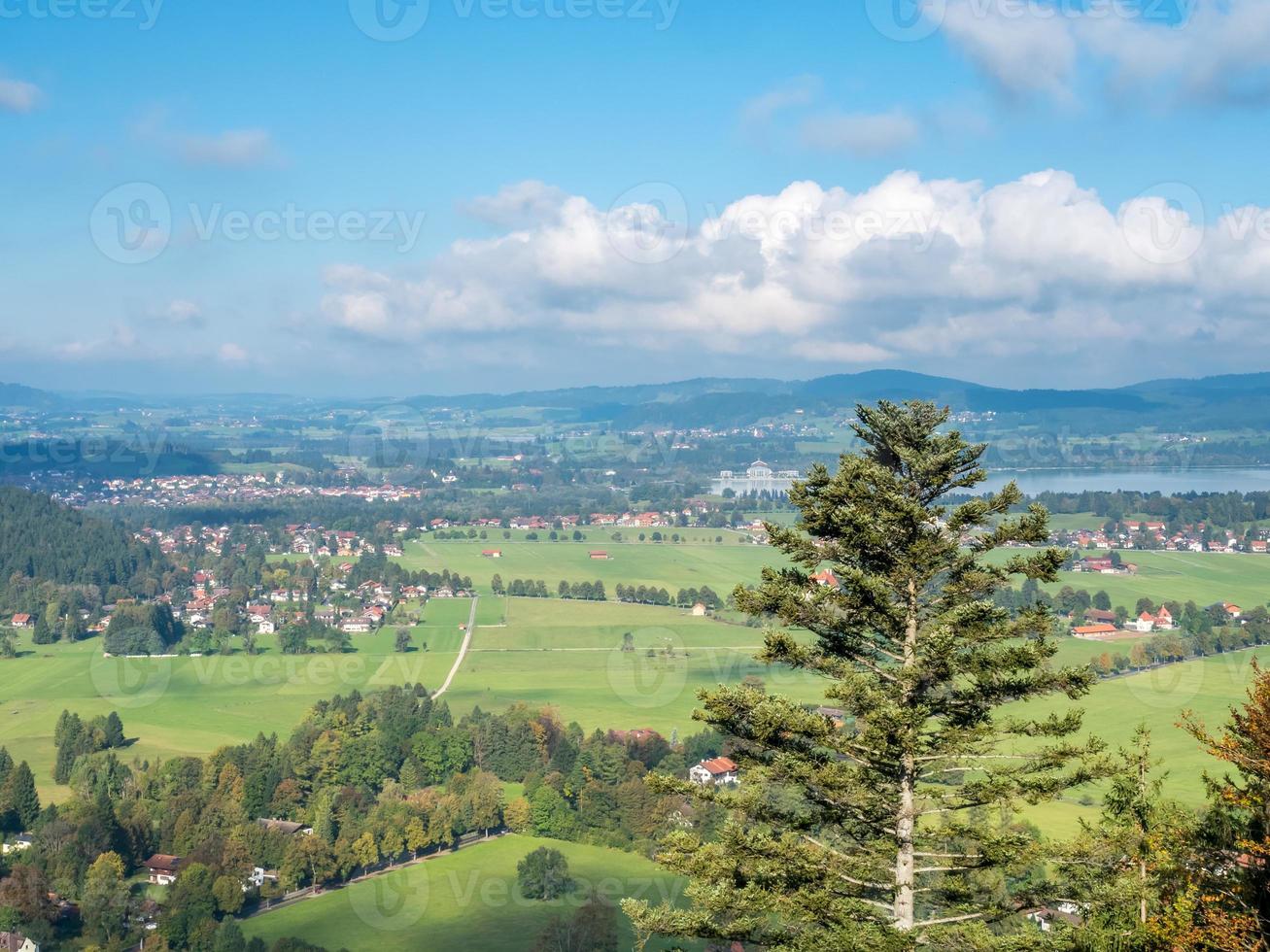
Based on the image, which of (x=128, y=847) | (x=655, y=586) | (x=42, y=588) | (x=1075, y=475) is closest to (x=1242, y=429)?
(x=1075, y=475)

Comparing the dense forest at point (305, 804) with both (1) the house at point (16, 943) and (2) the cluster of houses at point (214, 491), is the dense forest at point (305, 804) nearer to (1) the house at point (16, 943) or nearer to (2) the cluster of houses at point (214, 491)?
(1) the house at point (16, 943)

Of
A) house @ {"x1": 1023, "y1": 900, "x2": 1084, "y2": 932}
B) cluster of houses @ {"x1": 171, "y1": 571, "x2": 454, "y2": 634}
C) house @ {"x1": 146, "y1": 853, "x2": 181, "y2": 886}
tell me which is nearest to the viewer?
house @ {"x1": 1023, "y1": 900, "x2": 1084, "y2": 932}

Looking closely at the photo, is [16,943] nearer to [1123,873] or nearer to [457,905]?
[457,905]

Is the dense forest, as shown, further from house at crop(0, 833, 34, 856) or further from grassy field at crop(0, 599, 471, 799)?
grassy field at crop(0, 599, 471, 799)

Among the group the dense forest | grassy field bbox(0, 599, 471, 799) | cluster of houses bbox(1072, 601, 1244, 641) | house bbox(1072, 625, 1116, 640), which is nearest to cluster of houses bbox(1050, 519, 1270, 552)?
cluster of houses bbox(1072, 601, 1244, 641)

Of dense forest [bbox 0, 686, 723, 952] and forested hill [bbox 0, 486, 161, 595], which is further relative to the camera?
forested hill [bbox 0, 486, 161, 595]

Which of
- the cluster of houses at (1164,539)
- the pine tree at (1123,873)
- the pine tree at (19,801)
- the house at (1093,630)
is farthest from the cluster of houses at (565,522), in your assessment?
the pine tree at (1123,873)

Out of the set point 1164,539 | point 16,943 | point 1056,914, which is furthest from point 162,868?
point 1164,539
